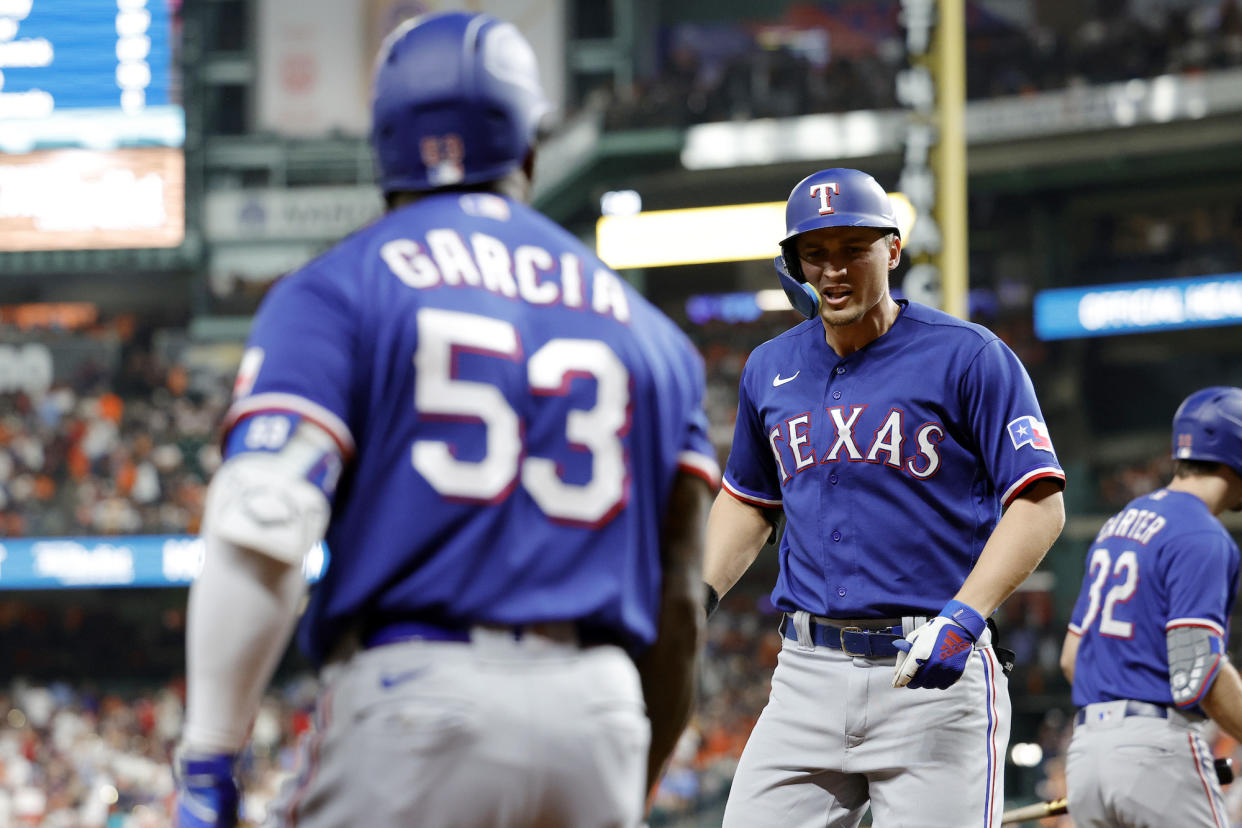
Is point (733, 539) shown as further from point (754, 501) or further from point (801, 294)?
point (801, 294)

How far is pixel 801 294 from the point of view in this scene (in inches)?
151

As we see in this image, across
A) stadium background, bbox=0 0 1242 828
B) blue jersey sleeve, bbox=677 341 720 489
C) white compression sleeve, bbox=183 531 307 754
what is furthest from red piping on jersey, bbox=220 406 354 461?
stadium background, bbox=0 0 1242 828

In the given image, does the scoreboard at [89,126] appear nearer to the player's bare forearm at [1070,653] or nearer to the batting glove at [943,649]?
the player's bare forearm at [1070,653]

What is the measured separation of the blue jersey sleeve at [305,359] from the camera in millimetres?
1884

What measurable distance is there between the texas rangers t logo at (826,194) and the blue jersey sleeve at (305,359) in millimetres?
1982

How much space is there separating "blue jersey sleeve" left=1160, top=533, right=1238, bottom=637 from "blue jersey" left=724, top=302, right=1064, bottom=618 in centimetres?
133

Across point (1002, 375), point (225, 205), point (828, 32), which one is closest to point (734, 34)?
point (828, 32)

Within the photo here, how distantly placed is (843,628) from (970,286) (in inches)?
858

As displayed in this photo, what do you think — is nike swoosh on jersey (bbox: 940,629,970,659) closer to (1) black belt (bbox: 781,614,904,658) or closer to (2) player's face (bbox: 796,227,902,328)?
(1) black belt (bbox: 781,614,904,658)

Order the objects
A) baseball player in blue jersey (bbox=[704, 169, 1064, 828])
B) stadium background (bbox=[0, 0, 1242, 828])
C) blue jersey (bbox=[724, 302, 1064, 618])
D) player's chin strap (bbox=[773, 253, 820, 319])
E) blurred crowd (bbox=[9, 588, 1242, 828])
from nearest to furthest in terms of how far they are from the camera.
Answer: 1. baseball player in blue jersey (bbox=[704, 169, 1064, 828])
2. blue jersey (bbox=[724, 302, 1064, 618])
3. player's chin strap (bbox=[773, 253, 820, 319])
4. blurred crowd (bbox=[9, 588, 1242, 828])
5. stadium background (bbox=[0, 0, 1242, 828])

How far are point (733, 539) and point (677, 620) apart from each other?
1804 millimetres

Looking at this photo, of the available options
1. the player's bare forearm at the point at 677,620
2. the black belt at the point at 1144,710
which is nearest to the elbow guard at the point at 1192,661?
the black belt at the point at 1144,710

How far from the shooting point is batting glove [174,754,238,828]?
5.97ft

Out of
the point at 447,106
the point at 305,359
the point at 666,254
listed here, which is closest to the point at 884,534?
the point at 447,106
